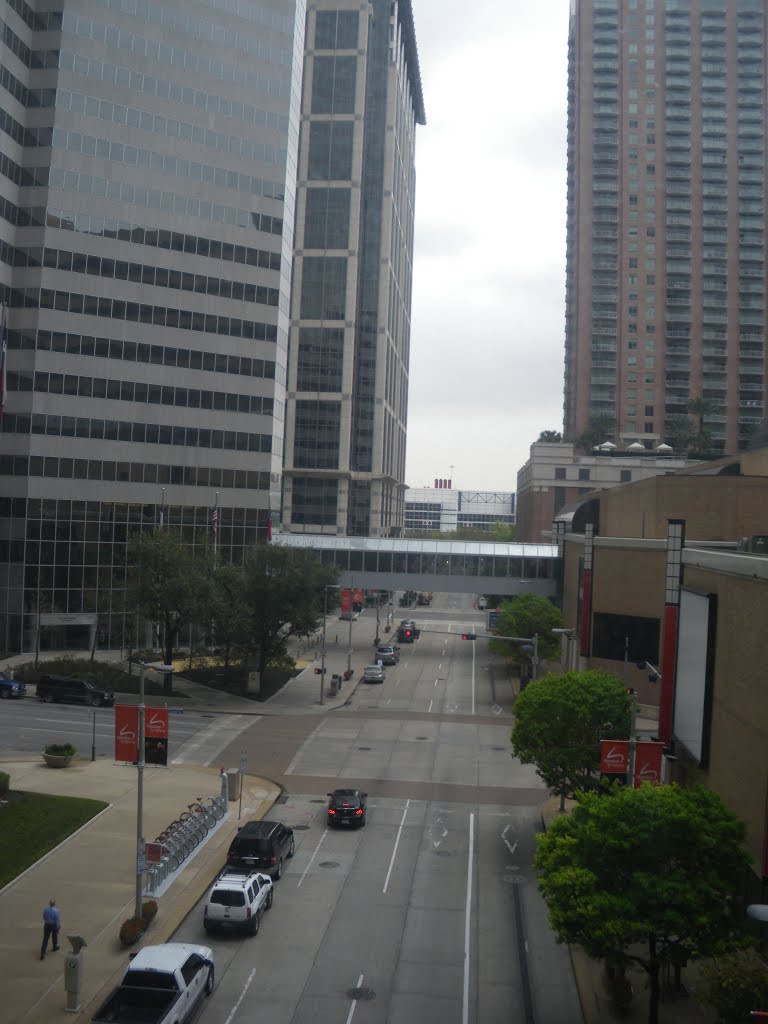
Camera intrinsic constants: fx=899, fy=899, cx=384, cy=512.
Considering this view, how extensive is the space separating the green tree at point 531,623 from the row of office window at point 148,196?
4297 cm

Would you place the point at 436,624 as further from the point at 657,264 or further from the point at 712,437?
the point at 657,264

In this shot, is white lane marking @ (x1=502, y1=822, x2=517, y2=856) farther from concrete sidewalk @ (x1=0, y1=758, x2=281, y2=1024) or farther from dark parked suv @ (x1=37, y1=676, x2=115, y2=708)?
dark parked suv @ (x1=37, y1=676, x2=115, y2=708)

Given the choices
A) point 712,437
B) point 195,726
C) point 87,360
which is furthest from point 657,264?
point 195,726

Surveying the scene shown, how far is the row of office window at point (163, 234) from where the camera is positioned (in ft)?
246

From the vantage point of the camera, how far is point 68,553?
7556 centimetres

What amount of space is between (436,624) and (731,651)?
305 ft

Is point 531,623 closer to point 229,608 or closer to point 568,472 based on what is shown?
point 229,608

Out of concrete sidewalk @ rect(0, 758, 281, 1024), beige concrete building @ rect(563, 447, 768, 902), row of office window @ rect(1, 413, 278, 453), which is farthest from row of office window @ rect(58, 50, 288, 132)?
concrete sidewalk @ rect(0, 758, 281, 1024)

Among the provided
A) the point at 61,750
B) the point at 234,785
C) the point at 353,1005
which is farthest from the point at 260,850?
the point at 61,750

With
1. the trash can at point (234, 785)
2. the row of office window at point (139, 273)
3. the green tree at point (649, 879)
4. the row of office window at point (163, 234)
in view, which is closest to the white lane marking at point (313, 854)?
the trash can at point (234, 785)

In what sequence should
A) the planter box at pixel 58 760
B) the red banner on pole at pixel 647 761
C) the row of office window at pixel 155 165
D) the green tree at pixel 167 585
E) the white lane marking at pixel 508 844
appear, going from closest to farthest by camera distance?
1. the red banner on pole at pixel 647 761
2. the white lane marking at pixel 508 844
3. the planter box at pixel 58 760
4. the green tree at pixel 167 585
5. the row of office window at pixel 155 165

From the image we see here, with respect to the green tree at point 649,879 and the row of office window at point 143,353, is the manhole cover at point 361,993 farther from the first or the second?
the row of office window at point 143,353

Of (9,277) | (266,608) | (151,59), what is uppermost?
(151,59)

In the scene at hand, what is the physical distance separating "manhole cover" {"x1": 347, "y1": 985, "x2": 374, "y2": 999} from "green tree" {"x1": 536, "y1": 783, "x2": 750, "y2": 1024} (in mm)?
5122
